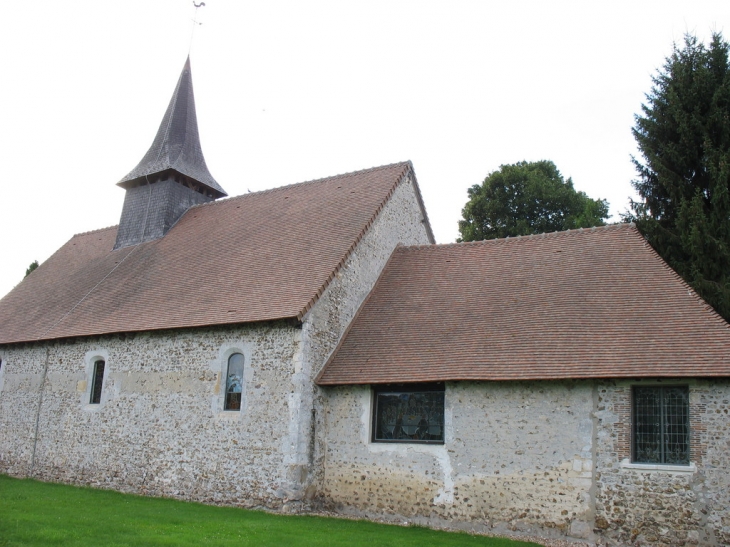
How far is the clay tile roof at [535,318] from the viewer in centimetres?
1179

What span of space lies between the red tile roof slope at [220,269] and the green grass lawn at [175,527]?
3.98 meters

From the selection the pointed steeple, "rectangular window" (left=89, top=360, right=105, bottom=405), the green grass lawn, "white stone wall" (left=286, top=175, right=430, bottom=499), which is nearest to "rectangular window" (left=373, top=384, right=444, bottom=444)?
"white stone wall" (left=286, top=175, right=430, bottom=499)

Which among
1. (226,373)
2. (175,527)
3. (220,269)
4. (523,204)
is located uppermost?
(523,204)

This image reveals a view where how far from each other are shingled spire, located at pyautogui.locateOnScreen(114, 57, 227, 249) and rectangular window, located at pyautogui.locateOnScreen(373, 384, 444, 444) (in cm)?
1112

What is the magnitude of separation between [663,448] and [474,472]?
3.32m

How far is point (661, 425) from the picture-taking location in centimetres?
1139

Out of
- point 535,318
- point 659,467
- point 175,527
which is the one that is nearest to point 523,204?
point 535,318

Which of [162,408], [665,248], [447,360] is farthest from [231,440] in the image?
[665,248]

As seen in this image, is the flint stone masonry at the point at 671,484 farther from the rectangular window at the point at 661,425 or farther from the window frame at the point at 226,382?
the window frame at the point at 226,382

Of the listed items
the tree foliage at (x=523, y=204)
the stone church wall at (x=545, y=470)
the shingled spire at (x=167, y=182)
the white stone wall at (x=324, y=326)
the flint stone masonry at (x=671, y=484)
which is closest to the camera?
the flint stone masonry at (x=671, y=484)

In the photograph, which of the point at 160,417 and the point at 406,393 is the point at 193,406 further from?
the point at 406,393

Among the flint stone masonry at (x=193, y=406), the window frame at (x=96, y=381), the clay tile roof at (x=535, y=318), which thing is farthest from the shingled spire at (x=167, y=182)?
the clay tile roof at (x=535, y=318)

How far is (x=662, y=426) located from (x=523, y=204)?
66.9ft

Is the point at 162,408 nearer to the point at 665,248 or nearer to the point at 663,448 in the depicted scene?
the point at 663,448
